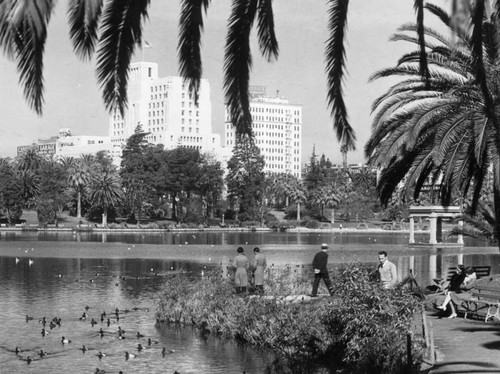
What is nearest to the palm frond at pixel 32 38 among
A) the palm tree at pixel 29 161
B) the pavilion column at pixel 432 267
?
the pavilion column at pixel 432 267

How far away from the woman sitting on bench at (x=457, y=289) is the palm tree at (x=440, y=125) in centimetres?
200

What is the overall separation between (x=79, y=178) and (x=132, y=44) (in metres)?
134

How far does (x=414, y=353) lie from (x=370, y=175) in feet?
507

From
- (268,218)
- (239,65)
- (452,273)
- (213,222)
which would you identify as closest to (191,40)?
(239,65)

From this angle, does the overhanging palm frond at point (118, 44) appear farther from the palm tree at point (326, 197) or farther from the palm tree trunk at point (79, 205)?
the palm tree at point (326, 197)

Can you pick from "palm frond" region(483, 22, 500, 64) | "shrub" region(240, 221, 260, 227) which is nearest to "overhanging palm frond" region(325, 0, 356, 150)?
"palm frond" region(483, 22, 500, 64)

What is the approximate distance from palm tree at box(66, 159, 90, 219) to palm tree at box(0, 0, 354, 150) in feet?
432

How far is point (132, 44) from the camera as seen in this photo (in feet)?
19.3

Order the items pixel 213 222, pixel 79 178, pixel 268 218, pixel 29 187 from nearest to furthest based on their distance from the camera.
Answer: pixel 29 187
pixel 79 178
pixel 213 222
pixel 268 218

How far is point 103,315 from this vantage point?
92.1 ft

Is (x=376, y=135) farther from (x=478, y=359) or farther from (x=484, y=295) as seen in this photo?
(x=478, y=359)

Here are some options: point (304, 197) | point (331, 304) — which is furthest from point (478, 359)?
point (304, 197)

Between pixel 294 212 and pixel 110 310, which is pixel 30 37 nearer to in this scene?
pixel 110 310

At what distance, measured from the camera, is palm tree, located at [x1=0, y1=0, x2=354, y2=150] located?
5059 millimetres
